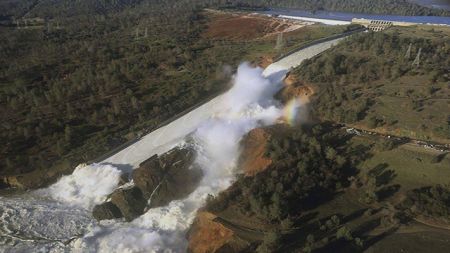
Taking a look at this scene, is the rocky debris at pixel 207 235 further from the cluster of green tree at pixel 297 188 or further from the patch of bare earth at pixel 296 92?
the patch of bare earth at pixel 296 92

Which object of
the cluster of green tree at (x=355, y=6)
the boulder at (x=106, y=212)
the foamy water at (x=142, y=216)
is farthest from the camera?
the cluster of green tree at (x=355, y=6)

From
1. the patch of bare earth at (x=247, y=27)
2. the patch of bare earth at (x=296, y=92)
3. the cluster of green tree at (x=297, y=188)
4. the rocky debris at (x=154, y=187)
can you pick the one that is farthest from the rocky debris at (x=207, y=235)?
the patch of bare earth at (x=247, y=27)

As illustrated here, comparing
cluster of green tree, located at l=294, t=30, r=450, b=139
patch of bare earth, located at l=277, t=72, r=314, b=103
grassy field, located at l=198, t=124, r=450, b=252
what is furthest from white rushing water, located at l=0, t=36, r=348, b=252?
cluster of green tree, located at l=294, t=30, r=450, b=139

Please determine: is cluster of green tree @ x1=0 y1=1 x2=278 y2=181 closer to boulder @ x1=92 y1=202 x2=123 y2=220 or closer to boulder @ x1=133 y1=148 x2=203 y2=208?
boulder @ x1=133 y1=148 x2=203 y2=208

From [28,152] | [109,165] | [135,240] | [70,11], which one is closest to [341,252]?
[135,240]

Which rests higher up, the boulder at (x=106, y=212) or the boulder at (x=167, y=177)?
the boulder at (x=167, y=177)

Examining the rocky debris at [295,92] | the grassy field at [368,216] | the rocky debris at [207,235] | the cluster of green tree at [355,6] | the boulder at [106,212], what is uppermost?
the cluster of green tree at [355,6]

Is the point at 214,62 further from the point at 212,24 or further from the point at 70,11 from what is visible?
the point at 70,11
